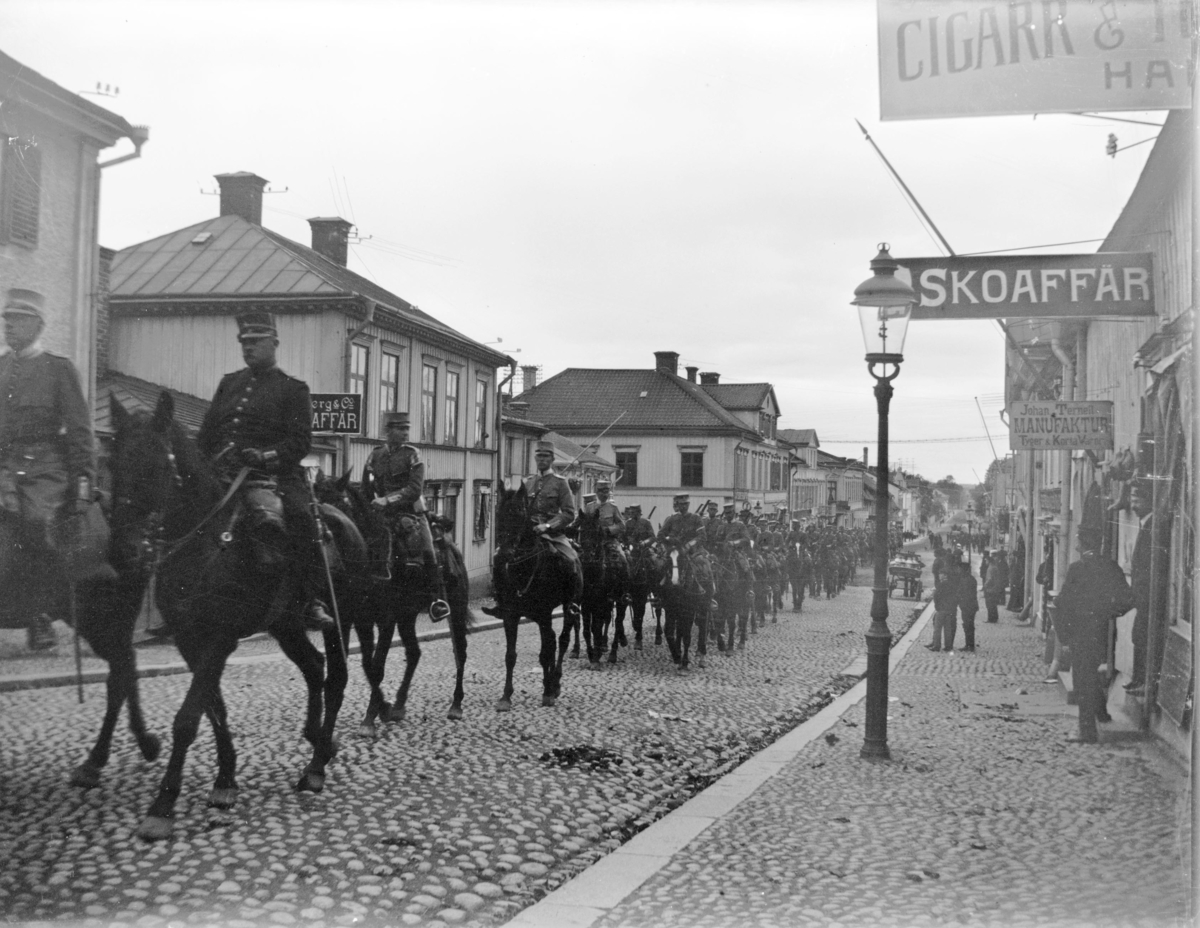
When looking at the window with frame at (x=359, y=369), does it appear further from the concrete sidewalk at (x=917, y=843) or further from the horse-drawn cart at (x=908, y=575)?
the horse-drawn cart at (x=908, y=575)

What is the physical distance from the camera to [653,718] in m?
10.1

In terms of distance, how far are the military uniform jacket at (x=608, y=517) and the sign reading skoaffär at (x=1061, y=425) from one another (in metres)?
5.73

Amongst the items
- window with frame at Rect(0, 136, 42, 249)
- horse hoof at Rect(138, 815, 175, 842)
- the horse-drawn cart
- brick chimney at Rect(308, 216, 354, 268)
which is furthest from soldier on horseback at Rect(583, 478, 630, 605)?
the horse-drawn cart

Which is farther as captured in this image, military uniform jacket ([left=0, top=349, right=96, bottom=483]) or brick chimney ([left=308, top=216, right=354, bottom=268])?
brick chimney ([left=308, top=216, right=354, bottom=268])

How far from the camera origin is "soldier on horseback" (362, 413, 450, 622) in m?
7.59

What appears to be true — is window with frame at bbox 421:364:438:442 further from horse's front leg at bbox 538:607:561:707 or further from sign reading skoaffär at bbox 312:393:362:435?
horse's front leg at bbox 538:607:561:707

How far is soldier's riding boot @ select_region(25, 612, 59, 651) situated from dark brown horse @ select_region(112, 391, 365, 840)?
1.73 ft

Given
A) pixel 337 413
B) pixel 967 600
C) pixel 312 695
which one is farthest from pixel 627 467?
pixel 312 695

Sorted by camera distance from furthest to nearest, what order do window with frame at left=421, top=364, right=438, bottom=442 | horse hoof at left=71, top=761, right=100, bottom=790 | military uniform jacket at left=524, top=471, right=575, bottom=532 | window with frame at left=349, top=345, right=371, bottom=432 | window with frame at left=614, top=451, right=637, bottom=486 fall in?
1. window with frame at left=614, top=451, right=637, bottom=486
2. military uniform jacket at left=524, top=471, right=575, bottom=532
3. window with frame at left=421, top=364, right=438, bottom=442
4. window with frame at left=349, top=345, right=371, bottom=432
5. horse hoof at left=71, top=761, right=100, bottom=790

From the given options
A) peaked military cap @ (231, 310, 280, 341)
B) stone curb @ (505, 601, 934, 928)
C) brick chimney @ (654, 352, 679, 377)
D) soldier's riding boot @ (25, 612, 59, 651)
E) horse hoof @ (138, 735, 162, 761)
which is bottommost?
stone curb @ (505, 601, 934, 928)

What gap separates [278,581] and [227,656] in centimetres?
48

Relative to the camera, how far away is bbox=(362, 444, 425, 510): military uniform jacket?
24.9 feet

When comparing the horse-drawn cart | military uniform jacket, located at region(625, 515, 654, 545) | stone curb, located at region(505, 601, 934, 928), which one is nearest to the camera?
stone curb, located at region(505, 601, 934, 928)

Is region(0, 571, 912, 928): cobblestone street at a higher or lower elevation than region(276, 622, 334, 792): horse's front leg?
lower
